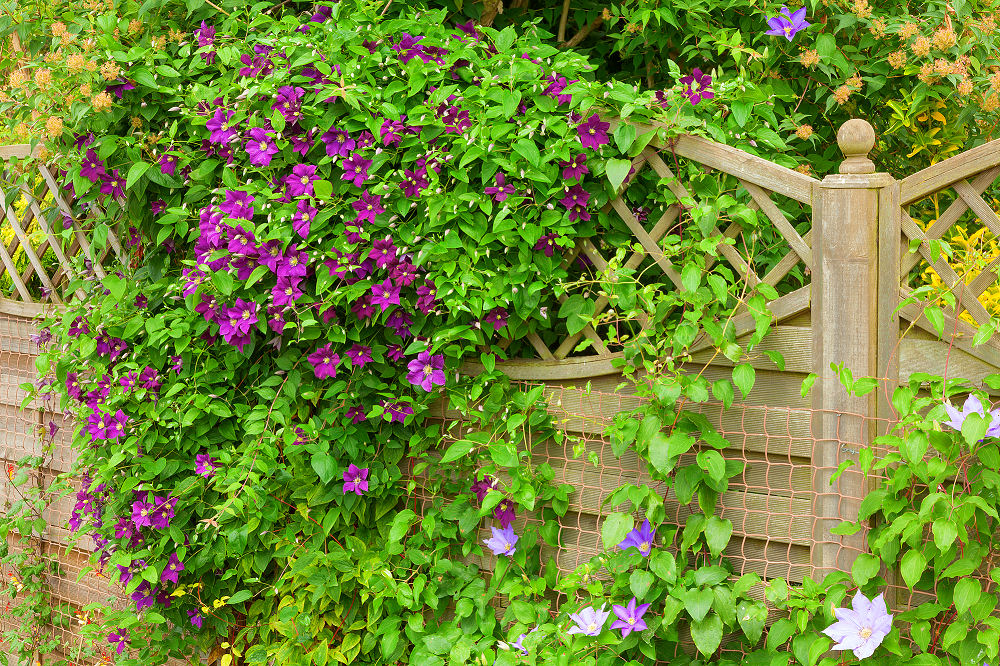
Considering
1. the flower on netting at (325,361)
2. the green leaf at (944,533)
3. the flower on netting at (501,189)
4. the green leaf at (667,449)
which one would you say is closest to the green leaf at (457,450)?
the flower on netting at (325,361)

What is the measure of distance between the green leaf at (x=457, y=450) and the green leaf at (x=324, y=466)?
12.1 inches

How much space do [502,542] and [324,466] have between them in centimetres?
51

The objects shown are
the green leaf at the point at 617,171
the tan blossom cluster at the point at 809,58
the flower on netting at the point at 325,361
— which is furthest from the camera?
the tan blossom cluster at the point at 809,58

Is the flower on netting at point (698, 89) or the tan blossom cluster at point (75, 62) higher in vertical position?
the tan blossom cluster at point (75, 62)

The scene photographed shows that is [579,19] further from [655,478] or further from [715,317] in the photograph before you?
[655,478]

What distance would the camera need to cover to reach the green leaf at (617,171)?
2.13m

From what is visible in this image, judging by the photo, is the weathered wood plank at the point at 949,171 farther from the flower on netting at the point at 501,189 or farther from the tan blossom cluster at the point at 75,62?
the tan blossom cluster at the point at 75,62

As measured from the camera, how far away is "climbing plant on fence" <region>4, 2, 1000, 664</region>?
213cm

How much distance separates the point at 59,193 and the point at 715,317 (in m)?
2.07

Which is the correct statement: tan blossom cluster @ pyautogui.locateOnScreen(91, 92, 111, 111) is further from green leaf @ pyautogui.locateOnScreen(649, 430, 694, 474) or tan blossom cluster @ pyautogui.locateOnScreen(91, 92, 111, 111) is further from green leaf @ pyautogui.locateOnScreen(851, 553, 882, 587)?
green leaf @ pyautogui.locateOnScreen(851, 553, 882, 587)

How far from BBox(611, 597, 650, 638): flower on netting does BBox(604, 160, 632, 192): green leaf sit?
0.98 metres

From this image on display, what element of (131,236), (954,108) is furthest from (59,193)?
(954,108)

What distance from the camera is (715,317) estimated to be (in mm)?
2109

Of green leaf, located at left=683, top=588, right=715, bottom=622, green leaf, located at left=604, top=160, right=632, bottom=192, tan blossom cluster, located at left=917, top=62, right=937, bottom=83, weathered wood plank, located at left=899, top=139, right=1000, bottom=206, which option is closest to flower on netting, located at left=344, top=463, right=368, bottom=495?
green leaf, located at left=683, top=588, right=715, bottom=622
